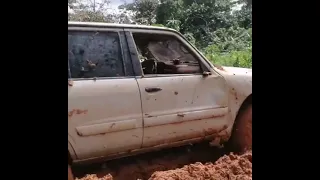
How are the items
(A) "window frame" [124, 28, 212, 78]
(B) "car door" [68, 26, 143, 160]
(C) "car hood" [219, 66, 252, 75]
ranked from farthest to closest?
(C) "car hood" [219, 66, 252, 75]
(A) "window frame" [124, 28, 212, 78]
(B) "car door" [68, 26, 143, 160]

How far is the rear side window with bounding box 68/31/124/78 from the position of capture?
1.85 meters

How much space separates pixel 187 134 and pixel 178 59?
43cm

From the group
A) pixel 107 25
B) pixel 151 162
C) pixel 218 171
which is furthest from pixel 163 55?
pixel 218 171

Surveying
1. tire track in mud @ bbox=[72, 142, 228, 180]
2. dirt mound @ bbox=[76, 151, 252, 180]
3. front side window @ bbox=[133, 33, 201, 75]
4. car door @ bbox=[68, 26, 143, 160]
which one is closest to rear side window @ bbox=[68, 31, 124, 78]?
car door @ bbox=[68, 26, 143, 160]

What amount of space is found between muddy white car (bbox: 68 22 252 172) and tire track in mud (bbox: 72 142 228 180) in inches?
1.6

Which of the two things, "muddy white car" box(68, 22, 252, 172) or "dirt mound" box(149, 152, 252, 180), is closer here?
"muddy white car" box(68, 22, 252, 172)

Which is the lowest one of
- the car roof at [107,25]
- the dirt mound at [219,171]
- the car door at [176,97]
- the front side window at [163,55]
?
the dirt mound at [219,171]

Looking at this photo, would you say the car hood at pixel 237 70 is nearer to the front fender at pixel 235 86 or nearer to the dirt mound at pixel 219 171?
the front fender at pixel 235 86

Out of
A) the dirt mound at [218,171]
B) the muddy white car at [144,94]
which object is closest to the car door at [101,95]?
the muddy white car at [144,94]

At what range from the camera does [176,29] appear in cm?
207

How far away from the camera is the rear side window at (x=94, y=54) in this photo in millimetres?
1850

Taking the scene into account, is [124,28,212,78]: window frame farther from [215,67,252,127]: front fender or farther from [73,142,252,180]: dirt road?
[73,142,252,180]: dirt road
